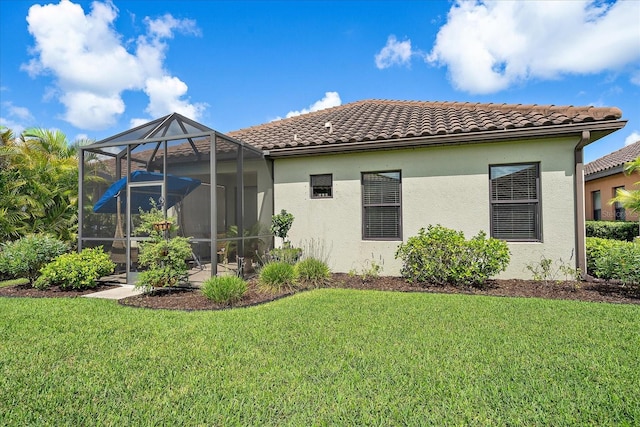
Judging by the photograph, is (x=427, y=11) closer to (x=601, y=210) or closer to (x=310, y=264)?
(x=310, y=264)

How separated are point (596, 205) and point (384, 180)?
15.8m

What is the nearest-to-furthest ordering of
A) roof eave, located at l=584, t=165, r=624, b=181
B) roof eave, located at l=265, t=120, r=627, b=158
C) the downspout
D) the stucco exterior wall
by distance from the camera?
roof eave, located at l=265, t=120, r=627, b=158 → the downspout → the stucco exterior wall → roof eave, located at l=584, t=165, r=624, b=181

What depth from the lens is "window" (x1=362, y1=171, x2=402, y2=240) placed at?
29.2ft

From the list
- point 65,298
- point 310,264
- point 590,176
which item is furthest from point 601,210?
point 65,298

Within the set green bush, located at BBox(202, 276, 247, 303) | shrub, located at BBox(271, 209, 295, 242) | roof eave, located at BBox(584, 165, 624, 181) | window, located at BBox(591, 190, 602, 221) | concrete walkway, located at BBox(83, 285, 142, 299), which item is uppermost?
roof eave, located at BBox(584, 165, 624, 181)

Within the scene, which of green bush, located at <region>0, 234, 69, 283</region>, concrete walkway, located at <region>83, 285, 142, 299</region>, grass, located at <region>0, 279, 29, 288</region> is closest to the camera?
Answer: concrete walkway, located at <region>83, 285, 142, 299</region>

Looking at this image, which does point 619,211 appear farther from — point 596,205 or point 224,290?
point 224,290

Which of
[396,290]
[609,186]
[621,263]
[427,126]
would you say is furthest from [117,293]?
[609,186]

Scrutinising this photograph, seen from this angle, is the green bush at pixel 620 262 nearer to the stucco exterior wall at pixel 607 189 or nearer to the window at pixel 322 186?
the window at pixel 322 186

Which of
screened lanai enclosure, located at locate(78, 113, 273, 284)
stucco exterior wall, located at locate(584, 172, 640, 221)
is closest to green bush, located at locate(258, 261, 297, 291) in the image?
screened lanai enclosure, located at locate(78, 113, 273, 284)

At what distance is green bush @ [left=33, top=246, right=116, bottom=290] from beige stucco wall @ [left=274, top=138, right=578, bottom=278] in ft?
15.4

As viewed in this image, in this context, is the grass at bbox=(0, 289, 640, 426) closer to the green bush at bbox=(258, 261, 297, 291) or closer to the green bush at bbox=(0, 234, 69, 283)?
the green bush at bbox=(258, 261, 297, 291)

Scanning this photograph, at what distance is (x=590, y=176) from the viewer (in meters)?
17.4

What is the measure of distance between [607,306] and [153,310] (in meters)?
7.87
